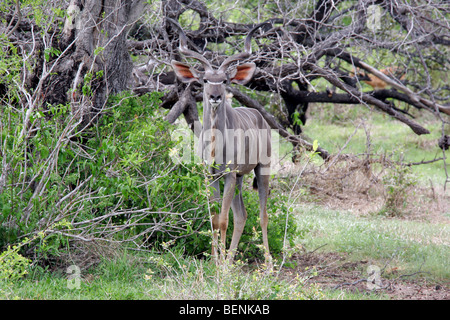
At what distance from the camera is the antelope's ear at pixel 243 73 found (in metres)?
5.71

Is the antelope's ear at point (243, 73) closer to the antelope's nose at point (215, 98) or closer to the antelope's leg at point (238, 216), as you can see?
the antelope's nose at point (215, 98)

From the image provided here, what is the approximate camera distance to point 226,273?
143 inches

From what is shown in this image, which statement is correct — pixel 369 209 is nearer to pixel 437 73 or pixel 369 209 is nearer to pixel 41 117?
pixel 41 117

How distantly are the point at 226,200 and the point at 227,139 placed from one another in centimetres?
63

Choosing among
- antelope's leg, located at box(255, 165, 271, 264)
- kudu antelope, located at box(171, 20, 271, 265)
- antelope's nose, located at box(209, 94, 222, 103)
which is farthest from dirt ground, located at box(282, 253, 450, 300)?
antelope's nose, located at box(209, 94, 222, 103)

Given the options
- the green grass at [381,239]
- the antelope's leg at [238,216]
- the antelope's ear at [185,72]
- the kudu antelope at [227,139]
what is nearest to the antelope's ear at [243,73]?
the kudu antelope at [227,139]

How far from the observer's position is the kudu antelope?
538 centimetres

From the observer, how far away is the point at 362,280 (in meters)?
4.97

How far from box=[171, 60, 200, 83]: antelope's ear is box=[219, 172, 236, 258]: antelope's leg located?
1024mm

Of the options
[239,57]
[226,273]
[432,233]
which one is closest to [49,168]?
[226,273]

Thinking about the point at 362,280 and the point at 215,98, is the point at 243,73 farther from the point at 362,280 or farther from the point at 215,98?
the point at 362,280

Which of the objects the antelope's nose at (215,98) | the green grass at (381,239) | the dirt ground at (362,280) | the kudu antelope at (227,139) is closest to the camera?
the dirt ground at (362,280)

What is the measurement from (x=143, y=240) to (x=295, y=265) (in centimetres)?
142

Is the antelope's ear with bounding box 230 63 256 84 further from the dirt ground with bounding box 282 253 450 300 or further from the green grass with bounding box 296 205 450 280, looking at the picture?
the dirt ground with bounding box 282 253 450 300
